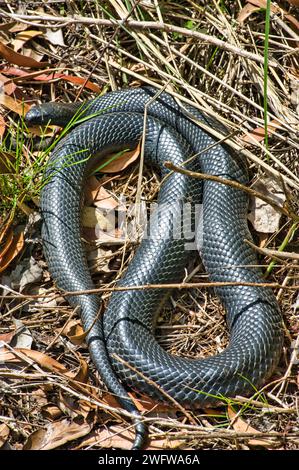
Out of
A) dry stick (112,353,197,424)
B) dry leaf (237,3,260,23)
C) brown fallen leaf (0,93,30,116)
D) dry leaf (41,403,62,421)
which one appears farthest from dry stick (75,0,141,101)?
dry leaf (41,403,62,421)

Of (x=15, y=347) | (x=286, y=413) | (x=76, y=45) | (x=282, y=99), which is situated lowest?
(x=286, y=413)

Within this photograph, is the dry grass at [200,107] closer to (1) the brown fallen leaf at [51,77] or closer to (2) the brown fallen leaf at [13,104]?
(1) the brown fallen leaf at [51,77]

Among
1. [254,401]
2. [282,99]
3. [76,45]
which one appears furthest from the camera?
[76,45]

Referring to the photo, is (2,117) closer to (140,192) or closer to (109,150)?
(109,150)

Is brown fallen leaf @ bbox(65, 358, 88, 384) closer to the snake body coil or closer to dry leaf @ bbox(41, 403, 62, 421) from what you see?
the snake body coil

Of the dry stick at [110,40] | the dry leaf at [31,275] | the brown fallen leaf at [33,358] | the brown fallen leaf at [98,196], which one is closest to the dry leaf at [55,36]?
the dry stick at [110,40]

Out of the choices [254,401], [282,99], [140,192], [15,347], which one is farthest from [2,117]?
[254,401]
